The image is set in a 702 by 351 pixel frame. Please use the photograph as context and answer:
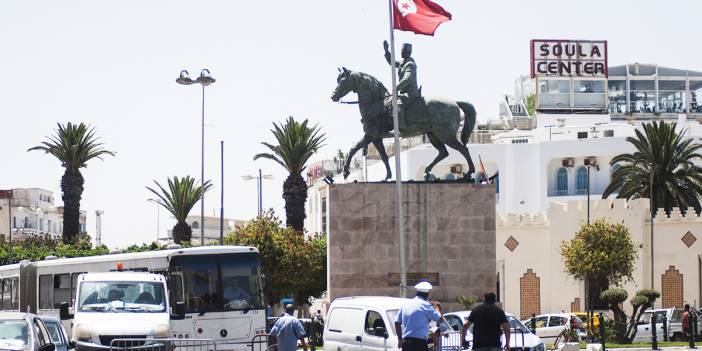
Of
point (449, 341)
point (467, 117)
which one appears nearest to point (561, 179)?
point (467, 117)

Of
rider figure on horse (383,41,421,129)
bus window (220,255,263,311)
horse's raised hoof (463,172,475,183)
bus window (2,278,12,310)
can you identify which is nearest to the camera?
bus window (220,255,263,311)

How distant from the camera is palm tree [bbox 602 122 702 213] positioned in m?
64.1

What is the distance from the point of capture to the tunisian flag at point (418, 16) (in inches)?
1474

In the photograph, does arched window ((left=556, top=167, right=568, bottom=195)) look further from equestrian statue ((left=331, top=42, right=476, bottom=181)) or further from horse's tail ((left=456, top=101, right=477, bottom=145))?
equestrian statue ((left=331, top=42, right=476, bottom=181))

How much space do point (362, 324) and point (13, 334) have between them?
260 inches

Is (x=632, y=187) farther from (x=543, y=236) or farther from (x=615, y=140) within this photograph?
(x=615, y=140)

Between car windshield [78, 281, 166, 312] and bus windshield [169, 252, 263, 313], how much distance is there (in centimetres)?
210

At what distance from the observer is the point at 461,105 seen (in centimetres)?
3872

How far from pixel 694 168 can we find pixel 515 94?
58.1 meters

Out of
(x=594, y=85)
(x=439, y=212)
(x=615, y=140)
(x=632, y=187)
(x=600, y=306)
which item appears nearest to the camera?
(x=439, y=212)

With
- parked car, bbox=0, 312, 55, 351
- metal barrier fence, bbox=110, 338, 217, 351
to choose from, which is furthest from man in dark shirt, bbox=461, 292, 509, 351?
parked car, bbox=0, 312, 55, 351

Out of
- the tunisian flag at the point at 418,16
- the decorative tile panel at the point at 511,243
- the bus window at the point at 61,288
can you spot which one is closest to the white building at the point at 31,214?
the decorative tile panel at the point at 511,243

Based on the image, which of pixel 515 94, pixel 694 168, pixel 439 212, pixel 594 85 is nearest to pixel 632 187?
pixel 694 168

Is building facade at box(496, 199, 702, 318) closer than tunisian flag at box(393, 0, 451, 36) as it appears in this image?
No
